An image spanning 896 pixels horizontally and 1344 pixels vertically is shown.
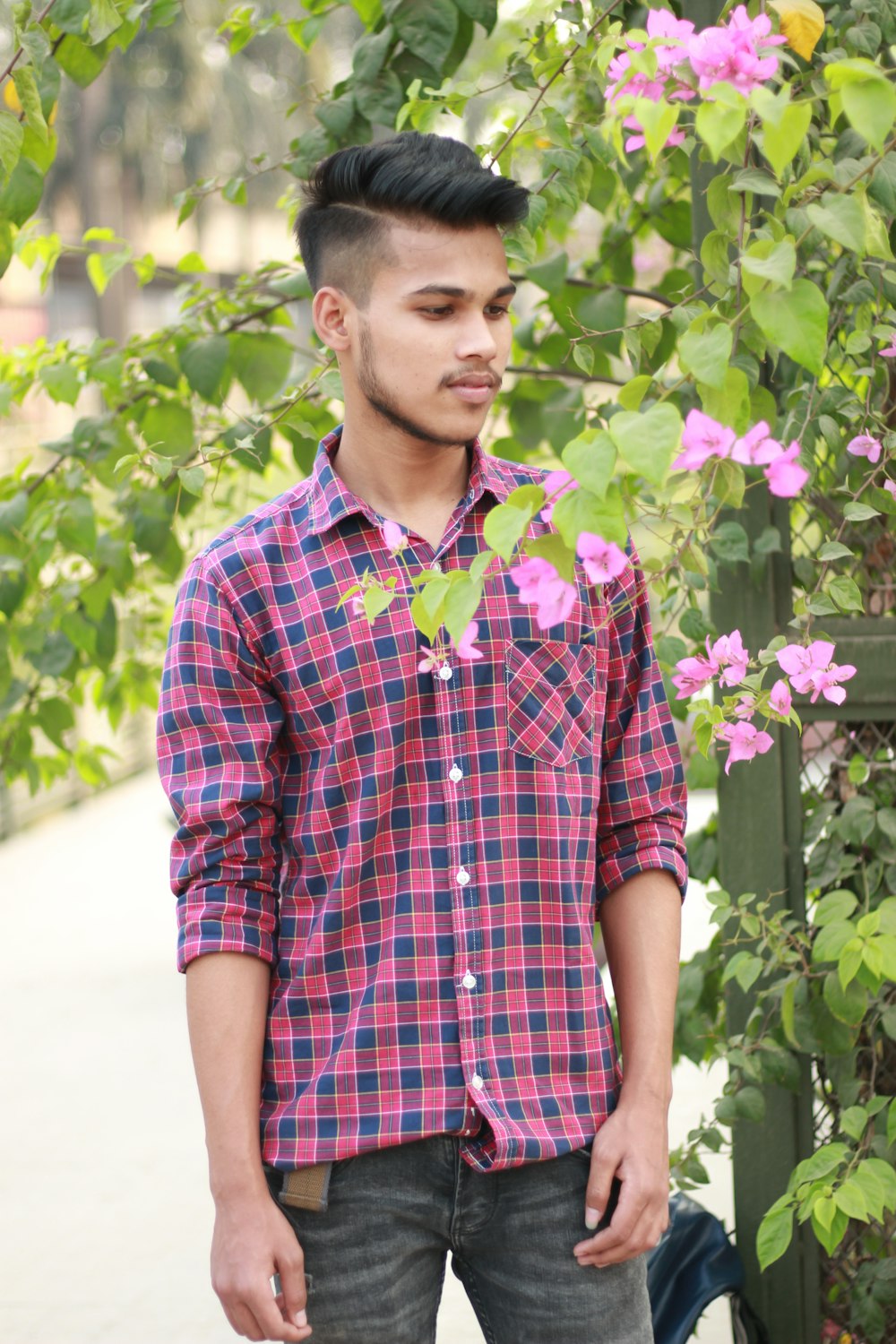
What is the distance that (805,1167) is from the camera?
1.76 meters

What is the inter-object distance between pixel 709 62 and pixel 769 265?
7.0 inches

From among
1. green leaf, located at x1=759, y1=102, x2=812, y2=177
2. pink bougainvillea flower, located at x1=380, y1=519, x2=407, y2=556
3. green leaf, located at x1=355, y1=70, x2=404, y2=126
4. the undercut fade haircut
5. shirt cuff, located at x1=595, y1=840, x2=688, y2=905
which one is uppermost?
green leaf, located at x1=355, y1=70, x2=404, y2=126

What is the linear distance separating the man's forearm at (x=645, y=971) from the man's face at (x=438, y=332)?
49 centimetres

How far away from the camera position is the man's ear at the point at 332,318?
1505 mm

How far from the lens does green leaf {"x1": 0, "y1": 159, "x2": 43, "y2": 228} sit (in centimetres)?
165

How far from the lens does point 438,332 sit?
140 cm

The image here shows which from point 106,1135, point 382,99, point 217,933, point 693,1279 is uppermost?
point 382,99

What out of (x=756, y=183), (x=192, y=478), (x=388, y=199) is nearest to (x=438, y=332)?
(x=388, y=199)

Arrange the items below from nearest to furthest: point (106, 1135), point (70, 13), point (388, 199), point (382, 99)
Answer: point (388, 199) < point (70, 13) < point (382, 99) < point (106, 1135)

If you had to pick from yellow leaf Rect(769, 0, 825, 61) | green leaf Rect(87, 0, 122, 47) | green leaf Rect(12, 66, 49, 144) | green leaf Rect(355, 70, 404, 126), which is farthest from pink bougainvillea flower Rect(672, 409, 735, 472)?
green leaf Rect(355, 70, 404, 126)

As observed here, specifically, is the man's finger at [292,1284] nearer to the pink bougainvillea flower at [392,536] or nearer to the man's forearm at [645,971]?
the man's forearm at [645,971]

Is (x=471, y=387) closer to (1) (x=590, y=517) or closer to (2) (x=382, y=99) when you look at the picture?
(1) (x=590, y=517)

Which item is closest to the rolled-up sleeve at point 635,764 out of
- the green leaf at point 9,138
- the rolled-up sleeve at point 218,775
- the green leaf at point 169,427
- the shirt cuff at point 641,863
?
the shirt cuff at point 641,863

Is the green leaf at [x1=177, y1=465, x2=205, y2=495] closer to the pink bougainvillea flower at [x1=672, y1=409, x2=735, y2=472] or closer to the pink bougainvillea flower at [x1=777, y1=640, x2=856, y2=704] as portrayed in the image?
the pink bougainvillea flower at [x1=777, y1=640, x2=856, y2=704]
